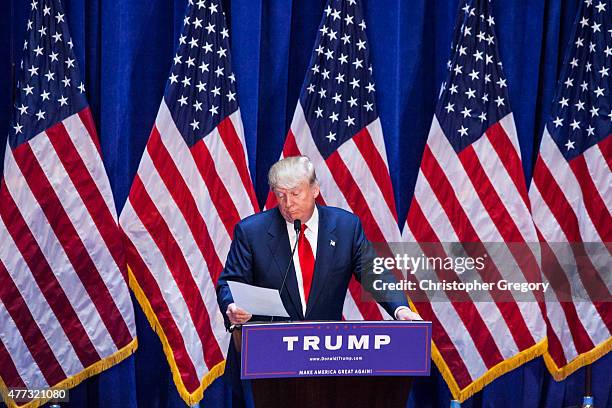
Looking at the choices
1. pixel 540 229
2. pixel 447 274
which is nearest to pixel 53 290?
pixel 447 274

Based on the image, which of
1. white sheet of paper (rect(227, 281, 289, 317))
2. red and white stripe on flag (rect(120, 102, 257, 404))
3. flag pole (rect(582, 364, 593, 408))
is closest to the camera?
white sheet of paper (rect(227, 281, 289, 317))

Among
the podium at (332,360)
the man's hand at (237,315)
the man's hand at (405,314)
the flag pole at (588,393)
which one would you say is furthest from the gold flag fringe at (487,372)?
the podium at (332,360)

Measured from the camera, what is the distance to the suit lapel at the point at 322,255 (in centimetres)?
441

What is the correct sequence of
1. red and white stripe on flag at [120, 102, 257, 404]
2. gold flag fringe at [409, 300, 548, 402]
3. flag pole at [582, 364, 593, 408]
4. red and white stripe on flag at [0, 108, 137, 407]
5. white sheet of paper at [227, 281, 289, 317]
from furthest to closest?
gold flag fringe at [409, 300, 548, 402]
flag pole at [582, 364, 593, 408]
red and white stripe on flag at [120, 102, 257, 404]
red and white stripe on flag at [0, 108, 137, 407]
white sheet of paper at [227, 281, 289, 317]

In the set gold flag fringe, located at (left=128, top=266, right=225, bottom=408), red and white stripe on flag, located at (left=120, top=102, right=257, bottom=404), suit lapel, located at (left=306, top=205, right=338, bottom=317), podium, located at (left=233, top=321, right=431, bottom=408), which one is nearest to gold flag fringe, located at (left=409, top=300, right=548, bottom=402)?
red and white stripe on flag, located at (left=120, top=102, right=257, bottom=404)

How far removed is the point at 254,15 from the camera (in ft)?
19.5

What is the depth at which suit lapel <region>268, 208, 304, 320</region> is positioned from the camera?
14.5 feet

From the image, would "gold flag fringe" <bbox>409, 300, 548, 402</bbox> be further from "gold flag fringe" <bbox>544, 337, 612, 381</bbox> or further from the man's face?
the man's face

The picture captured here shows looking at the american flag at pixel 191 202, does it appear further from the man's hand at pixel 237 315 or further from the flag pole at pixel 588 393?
the flag pole at pixel 588 393

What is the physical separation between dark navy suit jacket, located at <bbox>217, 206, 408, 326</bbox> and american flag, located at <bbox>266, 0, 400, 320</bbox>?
1288mm

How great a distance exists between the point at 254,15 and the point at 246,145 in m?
0.86

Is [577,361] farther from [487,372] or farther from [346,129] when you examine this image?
[346,129]

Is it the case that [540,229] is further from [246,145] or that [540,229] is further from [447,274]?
[246,145]

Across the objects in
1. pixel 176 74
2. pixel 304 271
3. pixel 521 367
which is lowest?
pixel 521 367
